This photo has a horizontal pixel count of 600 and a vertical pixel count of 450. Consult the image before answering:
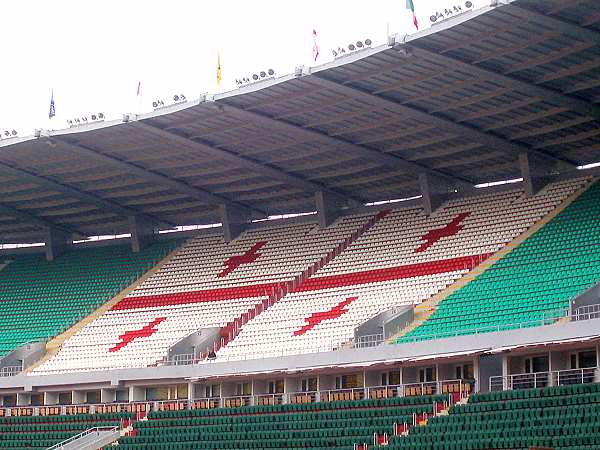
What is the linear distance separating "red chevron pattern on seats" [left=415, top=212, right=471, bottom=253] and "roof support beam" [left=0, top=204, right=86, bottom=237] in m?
19.2

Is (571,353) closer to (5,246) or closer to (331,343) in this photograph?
(331,343)

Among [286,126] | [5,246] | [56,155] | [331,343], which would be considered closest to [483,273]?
[331,343]

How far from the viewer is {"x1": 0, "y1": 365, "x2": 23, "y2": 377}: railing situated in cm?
4916

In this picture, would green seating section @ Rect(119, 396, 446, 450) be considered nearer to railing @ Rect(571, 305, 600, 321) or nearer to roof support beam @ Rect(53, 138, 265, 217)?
railing @ Rect(571, 305, 600, 321)

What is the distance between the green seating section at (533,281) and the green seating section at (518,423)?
2605 millimetres

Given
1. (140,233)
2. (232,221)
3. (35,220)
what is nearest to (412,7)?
(232,221)

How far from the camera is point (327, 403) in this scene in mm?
39531

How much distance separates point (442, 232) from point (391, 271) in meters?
2.80

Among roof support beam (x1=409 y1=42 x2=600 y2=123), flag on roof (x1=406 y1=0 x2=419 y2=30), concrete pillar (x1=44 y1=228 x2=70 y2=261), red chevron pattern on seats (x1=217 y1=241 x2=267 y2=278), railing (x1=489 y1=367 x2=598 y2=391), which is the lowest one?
railing (x1=489 y1=367 x2=598 y2=391)

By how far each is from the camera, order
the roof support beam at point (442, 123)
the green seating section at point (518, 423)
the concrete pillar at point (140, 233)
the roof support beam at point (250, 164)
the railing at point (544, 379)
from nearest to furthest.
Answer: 1. the green seating section at point (518, 423)
2. the railing at point (544, 379)
3. the roof support beam at point (442, 123)
4. the roof support beam at point (250, 164)
5. the concrete pillar at point (140, 233)

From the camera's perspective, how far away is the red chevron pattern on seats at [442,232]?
46781 mm

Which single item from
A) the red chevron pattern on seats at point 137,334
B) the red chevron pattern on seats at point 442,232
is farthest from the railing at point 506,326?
the red chevron pattern on seats at point 137,334

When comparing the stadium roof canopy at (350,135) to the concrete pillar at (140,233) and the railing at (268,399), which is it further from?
the railing at (268,399)

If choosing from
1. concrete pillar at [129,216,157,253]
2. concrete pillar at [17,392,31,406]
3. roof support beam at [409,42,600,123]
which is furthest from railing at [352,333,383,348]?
concrete pillar at [129,216,157,253]
